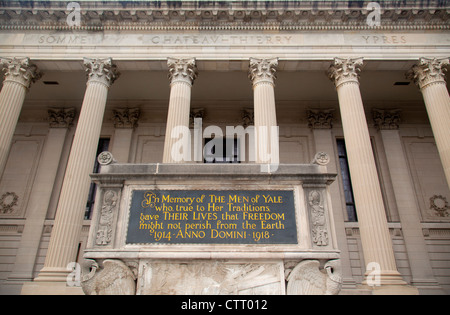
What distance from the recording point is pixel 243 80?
1788 cm

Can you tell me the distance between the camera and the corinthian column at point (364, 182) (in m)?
11.3

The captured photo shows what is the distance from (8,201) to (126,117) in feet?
26.0

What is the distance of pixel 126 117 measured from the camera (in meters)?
19.6

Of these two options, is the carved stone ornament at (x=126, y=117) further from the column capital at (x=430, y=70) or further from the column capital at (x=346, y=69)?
the column capital at (x=430, y=70)

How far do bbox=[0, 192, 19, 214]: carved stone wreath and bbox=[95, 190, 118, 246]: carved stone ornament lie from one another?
15053 millimetres

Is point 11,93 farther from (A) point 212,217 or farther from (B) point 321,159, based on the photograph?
(B) point 321,159

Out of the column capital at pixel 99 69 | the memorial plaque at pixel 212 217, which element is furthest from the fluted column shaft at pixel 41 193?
the memorial plaque at pixel 212 217

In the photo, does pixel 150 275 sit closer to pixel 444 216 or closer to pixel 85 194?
pixel 85 194

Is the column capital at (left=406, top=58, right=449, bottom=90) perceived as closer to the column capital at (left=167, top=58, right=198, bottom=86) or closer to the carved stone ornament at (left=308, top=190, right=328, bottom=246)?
the column capital at (left=167, top=58, right=198, bottom=86)

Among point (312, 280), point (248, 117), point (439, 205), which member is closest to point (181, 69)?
point (248, 117)

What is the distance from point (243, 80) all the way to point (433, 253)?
13444mm

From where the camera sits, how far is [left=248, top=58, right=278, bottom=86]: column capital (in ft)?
47.7

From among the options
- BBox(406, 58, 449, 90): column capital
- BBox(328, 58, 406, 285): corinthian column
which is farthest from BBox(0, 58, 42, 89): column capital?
BBox(406, 58, 449, 90): column capital

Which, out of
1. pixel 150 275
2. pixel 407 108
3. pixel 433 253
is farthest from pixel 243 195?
pixel 407 108
